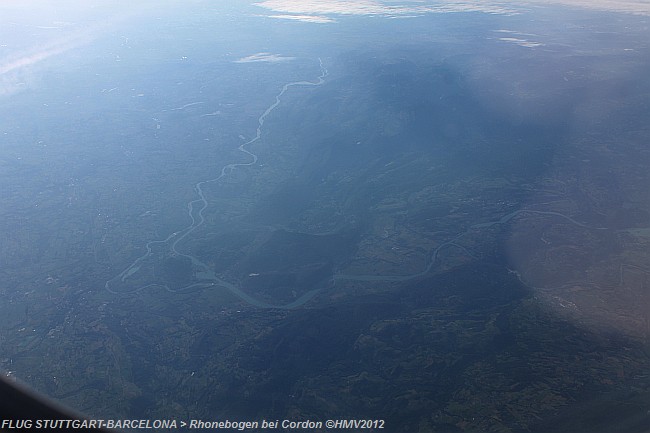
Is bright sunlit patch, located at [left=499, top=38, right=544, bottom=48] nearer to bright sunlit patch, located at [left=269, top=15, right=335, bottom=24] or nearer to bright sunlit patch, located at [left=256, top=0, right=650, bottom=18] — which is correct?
bright sunlit patch, located at [left=256, top=0, right=650, bottom=18]

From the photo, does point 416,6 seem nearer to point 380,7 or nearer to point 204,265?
point 380,7

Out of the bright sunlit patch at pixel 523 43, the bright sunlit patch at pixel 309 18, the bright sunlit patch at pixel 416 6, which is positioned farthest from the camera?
the bright sunlit patch at pixel 416 6

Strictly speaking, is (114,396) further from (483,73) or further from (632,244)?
(483,73)

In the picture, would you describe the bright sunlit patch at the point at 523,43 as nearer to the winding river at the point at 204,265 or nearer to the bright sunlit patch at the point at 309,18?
the bright sunlit patch at the point at 309,18

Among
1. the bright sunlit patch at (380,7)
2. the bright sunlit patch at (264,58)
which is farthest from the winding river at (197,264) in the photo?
the bright sunlit patch at (380,7)

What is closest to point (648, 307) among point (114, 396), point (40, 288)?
point (114, 396)

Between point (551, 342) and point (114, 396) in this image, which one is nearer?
point (114, 396)

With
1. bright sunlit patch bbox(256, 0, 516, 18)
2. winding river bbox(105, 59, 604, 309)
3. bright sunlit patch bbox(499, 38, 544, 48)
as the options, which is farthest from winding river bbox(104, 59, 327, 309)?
bright sunlit patch bbox(256, 0, 516, 18)

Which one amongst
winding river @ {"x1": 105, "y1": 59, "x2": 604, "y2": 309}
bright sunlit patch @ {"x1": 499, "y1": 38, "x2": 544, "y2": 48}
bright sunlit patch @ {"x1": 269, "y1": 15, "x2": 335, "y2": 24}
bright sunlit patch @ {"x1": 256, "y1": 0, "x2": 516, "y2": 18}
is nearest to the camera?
winding river @ {"x1": 105, "y1": 59, "x2": 604, "y2": 309}

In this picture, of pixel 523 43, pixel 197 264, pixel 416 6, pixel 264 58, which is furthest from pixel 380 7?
pixel 197 264

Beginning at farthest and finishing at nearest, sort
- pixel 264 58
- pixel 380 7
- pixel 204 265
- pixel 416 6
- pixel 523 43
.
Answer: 1. pixel 416 6
2. pixel 380 7
3. pixel 523 43
4. pixel 264 58
5. pixel 204 265

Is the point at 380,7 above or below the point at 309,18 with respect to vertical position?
below
